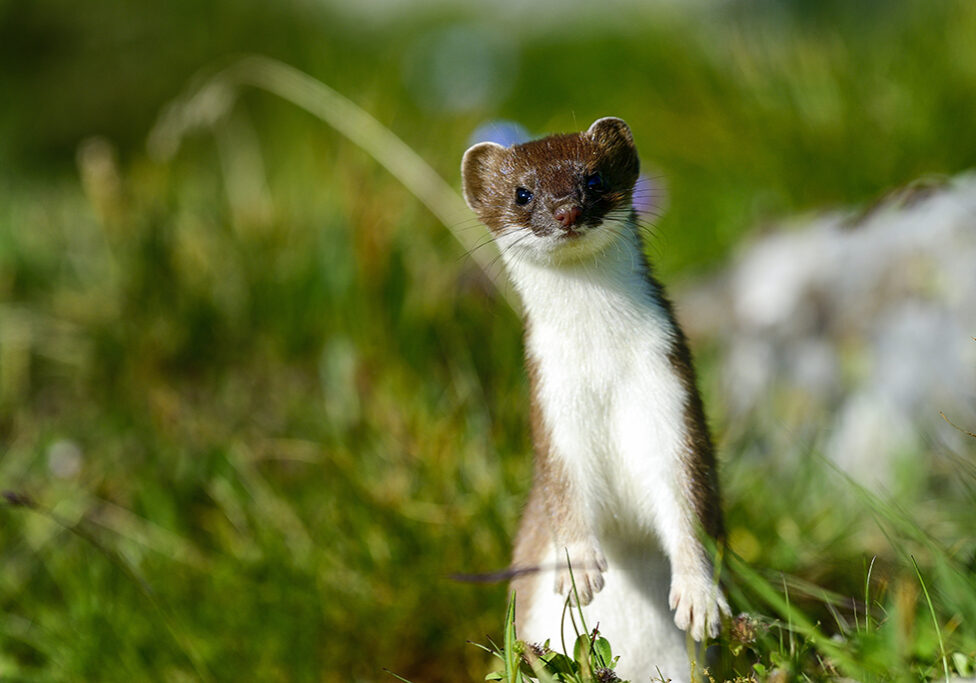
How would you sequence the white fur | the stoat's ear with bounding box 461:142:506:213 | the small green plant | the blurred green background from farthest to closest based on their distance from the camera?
1. the blurred green background
2. the stoat's ear with bounding box 461:142:506:213
3. the white fur
4. the small green plant

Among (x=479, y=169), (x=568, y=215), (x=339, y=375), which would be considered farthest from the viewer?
(x=339, y=375)

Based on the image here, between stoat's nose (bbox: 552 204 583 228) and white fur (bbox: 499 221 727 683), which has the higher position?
stoat's nose (bbox: 552 204 583 228)

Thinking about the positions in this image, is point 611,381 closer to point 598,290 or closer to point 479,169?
point 598,290

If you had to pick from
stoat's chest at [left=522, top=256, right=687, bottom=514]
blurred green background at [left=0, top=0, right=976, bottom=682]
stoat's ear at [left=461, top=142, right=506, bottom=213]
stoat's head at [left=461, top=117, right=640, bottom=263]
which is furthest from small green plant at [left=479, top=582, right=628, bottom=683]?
stoat's ear at [left=461, top=142, right=506, bottom=213]

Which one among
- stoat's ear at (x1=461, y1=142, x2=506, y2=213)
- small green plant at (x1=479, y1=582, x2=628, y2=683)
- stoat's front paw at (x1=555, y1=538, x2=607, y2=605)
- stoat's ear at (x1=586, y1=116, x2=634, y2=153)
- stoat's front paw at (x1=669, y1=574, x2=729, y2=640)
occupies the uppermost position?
A: stoat's ear at (x1=586, y1=116, x2=634, y2=153)

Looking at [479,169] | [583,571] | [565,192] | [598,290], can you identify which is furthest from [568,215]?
[583,571]

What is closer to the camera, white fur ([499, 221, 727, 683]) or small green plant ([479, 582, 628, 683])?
small green plant ([479, 582, 628, 683])

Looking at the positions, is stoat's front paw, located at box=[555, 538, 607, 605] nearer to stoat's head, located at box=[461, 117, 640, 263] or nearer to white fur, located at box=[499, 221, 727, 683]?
white fur, located at box=[499, 221, 727, 683]

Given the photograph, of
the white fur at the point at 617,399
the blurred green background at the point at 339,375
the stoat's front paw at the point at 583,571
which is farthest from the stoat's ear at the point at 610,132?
the blurred green background at the point at 339,375
